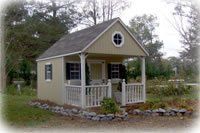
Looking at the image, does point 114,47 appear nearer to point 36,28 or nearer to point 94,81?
point 94,81

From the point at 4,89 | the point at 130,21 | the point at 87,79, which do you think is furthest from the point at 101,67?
the point at 130,21

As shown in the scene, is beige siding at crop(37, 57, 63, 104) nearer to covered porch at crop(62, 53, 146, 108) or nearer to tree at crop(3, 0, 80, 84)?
covered porch at crop(62, 53, 146, 108)

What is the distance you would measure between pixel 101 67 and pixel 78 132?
7.97m

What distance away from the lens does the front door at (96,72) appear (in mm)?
16141

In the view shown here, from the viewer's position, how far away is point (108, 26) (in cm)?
1388

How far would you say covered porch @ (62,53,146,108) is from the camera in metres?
13.2

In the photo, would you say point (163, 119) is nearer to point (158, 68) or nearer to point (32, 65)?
point (158, 68)

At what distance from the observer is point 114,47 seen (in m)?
14.1

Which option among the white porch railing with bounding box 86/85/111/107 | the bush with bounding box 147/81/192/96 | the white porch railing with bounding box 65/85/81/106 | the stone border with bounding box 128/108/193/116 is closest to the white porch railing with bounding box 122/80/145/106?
the white porch railing with bounding box 86/85/111/107

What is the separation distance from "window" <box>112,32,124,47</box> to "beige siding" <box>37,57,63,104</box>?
318 centimetres

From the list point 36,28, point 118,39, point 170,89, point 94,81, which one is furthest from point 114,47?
point 36,28

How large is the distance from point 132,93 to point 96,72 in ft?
8.51

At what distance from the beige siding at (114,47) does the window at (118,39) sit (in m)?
0.16

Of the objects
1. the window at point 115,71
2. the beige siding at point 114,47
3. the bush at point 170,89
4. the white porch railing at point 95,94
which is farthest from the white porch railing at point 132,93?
the bush at point 170,89
